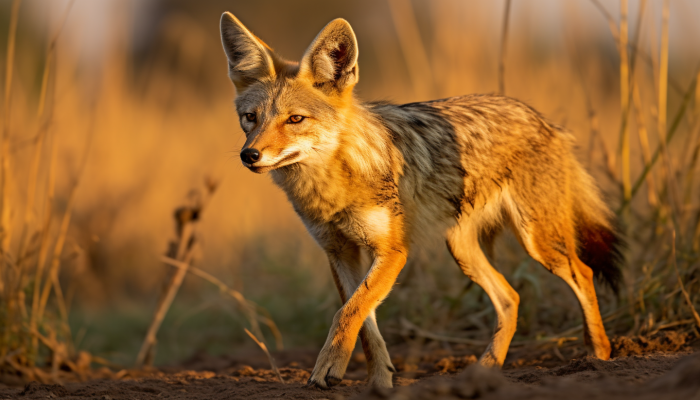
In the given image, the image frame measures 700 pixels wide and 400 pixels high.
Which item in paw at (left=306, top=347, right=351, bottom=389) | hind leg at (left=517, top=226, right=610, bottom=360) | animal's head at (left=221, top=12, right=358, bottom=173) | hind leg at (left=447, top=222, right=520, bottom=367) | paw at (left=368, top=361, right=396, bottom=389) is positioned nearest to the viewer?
paw at (left=306, top=347, right=351, bottom=389)

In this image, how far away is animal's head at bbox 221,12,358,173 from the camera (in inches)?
144

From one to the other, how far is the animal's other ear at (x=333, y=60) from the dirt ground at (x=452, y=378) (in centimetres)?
166

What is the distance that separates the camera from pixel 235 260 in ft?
27.3

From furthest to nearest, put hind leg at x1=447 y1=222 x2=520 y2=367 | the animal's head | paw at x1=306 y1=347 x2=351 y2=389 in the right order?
hind leg at x1=447 y1=222 x2=520 y2=367 → the animal's head → paw at x1=306 y1=347 x2=351 y2=389

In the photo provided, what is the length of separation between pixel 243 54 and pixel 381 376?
86.4 inches

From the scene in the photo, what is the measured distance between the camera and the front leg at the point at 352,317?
3412 mm

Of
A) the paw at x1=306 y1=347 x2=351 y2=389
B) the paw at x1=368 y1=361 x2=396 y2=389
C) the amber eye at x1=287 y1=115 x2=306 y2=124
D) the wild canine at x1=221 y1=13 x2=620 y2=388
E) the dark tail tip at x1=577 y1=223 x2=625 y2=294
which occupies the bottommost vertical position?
the paw at x1=368 y1=361 x2=396 y2=389

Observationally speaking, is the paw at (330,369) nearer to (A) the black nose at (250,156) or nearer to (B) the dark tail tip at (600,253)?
(A) the black nose at (250,156)

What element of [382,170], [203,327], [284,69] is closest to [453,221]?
[382,170]

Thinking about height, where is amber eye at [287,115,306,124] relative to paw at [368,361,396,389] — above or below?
above

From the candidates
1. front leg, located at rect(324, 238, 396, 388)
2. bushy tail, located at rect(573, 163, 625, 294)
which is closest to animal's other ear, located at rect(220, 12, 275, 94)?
front leg, located at rect(324, 238, 396, 388)

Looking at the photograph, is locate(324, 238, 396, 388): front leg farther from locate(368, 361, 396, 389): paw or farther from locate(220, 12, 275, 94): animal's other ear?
locate(220, 12, 275, 94): animal's other ear

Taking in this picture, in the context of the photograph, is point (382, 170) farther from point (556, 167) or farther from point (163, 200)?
point (163, 200)

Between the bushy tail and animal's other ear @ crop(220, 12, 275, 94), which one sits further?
the bushy tail
